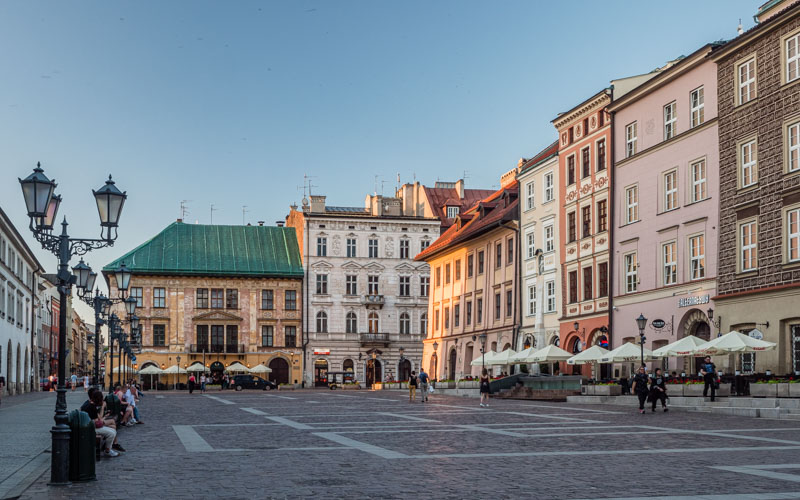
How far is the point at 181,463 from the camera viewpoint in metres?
15.6

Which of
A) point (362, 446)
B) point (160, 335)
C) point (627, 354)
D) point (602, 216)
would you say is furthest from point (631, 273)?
point (160, 335)

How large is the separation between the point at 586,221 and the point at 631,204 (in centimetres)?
458

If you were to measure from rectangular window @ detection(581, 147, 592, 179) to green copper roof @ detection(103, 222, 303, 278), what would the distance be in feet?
138

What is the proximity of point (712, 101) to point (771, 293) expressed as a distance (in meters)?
8.93

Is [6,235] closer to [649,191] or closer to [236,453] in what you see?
[649,191]

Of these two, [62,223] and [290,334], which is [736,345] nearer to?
[62,223]

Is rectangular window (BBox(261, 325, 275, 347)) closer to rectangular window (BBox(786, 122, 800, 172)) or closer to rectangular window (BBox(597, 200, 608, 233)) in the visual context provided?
rectangular window (BBox(597, 200, 608, 233))

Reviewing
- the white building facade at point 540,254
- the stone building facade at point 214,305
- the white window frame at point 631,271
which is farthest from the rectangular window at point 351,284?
the white window frame at point 631,271

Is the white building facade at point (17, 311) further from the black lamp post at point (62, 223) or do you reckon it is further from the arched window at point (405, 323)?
the black lamp post at point (62, 223)

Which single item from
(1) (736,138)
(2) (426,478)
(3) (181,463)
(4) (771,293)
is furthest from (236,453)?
(1) (736,138)

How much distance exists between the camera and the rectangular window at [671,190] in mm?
42219

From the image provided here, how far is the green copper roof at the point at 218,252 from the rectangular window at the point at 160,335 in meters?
4.79

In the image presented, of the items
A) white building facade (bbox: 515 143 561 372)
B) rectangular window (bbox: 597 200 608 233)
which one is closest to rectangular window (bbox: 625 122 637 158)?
rectangular window (bbox: 597 200 608 233)

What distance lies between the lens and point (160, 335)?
280 ft
